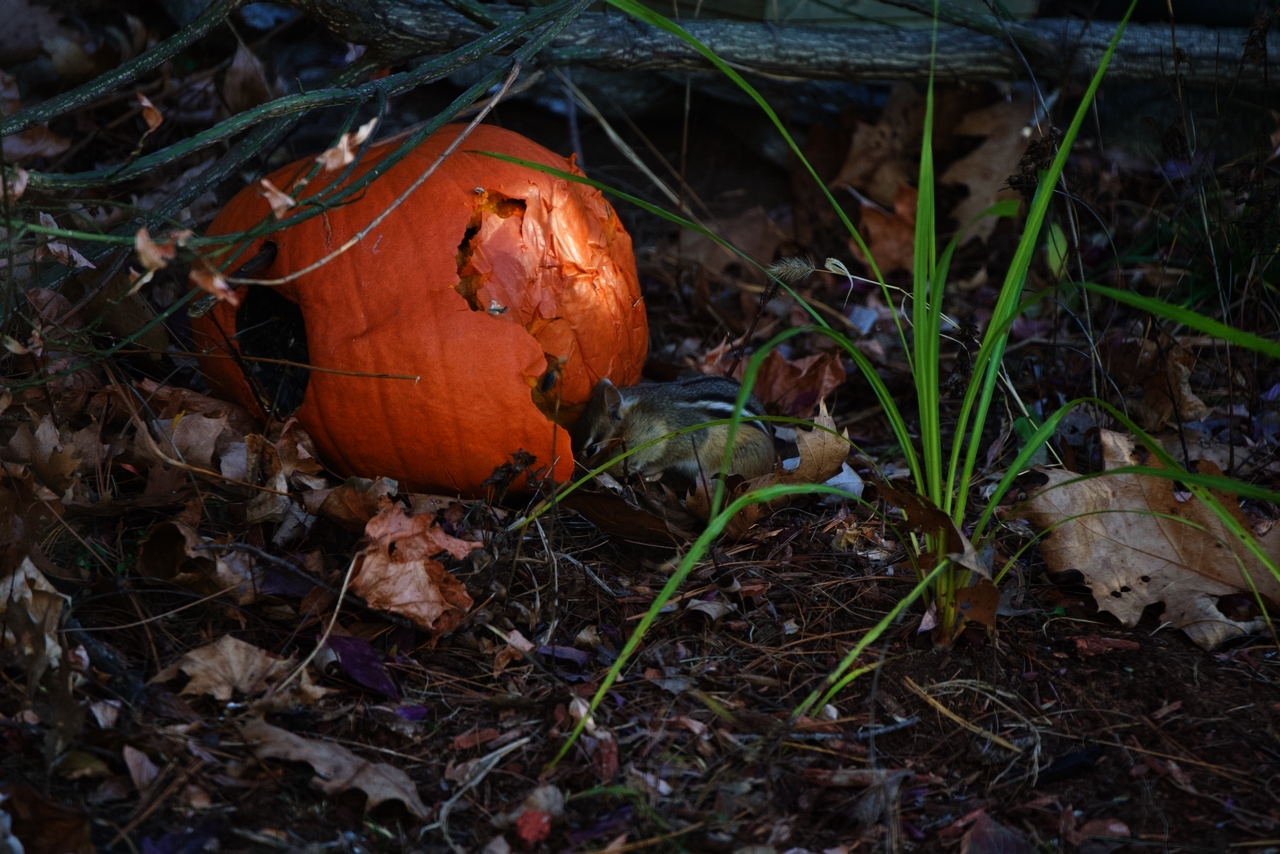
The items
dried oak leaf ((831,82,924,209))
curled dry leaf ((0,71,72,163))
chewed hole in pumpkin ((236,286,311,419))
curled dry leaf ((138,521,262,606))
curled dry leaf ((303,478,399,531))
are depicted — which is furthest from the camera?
dried oak leaf ((831,82,924,209))

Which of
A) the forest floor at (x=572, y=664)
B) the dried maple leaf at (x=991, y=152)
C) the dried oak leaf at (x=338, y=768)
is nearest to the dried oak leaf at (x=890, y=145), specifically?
the dried maple leaf at (x=991, y=152)

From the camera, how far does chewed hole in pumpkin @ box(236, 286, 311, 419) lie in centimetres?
337

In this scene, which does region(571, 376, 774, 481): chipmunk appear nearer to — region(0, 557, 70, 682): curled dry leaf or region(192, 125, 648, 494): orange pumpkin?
region(192, 125, 648, 494): orange pumpkin

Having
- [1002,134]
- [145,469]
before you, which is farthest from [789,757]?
[1002,134]

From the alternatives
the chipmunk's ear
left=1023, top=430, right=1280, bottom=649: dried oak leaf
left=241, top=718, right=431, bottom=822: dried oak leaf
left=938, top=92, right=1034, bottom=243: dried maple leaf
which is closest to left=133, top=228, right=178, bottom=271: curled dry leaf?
left=241, top=718, right=431, bottom=822: dried oak leaf

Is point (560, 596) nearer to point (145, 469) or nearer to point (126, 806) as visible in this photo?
point (126, 806)

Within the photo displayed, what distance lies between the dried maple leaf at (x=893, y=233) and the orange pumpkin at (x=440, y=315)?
2.38 m

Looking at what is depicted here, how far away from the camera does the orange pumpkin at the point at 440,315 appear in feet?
10.1

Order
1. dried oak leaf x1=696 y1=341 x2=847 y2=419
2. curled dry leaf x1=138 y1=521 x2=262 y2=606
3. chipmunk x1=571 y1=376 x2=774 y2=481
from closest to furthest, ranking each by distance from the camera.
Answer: curled dry leaf x1=138 y1=521 x2=262 y2=606
chipmunk x1=571 y1=376 x2=774 y2=481
dried oak leaf x1=696 y1=341 x2=847 y2=419

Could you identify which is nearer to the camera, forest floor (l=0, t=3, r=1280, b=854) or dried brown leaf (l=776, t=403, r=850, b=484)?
forest floor (l=0, t=3, r=1280, b=854)

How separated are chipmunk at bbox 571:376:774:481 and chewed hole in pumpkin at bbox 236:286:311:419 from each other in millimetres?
978

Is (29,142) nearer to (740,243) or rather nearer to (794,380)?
(740,243)

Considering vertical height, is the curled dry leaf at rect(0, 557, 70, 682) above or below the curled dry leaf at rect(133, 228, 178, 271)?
below

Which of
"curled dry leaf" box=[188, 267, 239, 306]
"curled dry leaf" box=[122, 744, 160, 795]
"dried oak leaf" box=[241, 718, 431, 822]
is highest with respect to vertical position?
"curled dry leaf" box=[188, 267, 239, 306]
